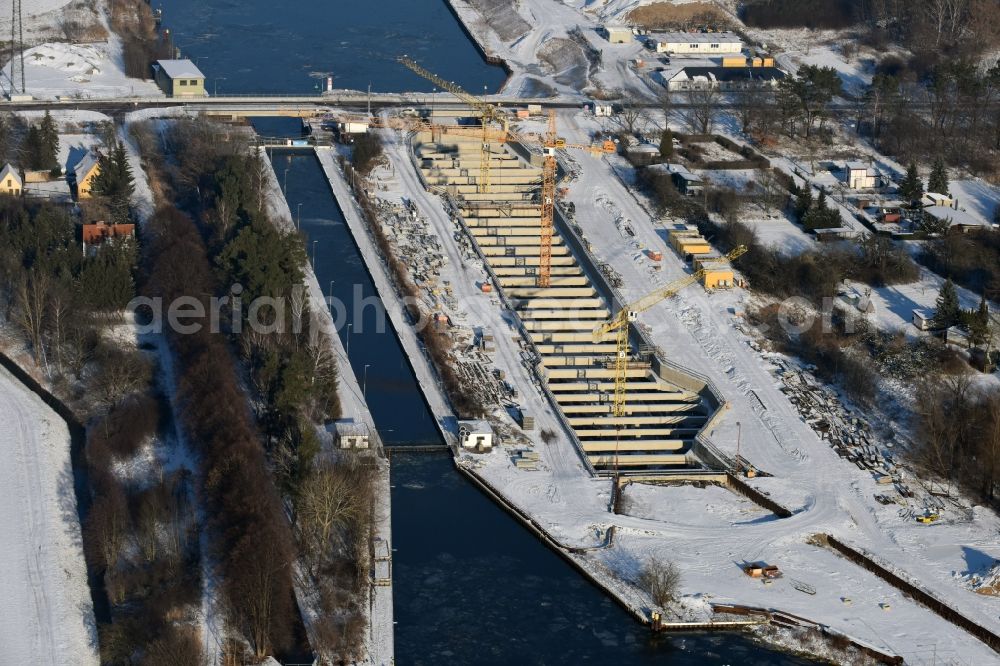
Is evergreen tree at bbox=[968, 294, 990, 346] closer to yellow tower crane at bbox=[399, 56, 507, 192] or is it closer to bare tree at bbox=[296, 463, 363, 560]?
yellow tower crane at bbox=[399, 56, 507, 192]

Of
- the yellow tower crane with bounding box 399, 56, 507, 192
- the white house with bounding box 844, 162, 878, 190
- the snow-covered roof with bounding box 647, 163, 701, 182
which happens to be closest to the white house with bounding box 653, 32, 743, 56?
the yellow tower crane with bounding box 399, 56, 507, 192

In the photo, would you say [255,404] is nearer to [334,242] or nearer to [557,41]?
[334,242]

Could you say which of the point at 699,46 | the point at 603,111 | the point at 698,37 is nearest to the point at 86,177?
the point at 603,111

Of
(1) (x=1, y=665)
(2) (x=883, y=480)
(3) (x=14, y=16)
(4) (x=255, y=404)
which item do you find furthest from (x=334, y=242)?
(3) (x=14, y=16)

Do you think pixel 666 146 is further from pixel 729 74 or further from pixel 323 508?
pixel 323 508

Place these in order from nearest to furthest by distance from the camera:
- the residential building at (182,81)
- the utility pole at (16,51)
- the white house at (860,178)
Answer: the white house at (860,178)
the utility pole at (16,51)
the residential building at (182,81)

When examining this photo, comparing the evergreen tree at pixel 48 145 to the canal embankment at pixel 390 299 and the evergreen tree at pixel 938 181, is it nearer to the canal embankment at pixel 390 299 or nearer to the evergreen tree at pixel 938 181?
the canal embankment at pixel 390 299

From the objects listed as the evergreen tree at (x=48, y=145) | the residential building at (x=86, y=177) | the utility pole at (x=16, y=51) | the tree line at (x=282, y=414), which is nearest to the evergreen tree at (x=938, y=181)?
the tree line at (x=282, y=414)
